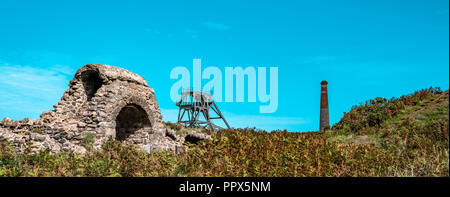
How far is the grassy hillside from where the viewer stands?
20.4ft

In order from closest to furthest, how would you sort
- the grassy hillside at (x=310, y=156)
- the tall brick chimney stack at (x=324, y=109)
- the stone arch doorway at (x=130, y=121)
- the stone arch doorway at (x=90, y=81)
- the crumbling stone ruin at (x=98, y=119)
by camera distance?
the grassy hillside at (x=310, y=156), the crumbling stone ruin at (x=98, y=119), the stone arch doorway at (x=90, y=81), the stone arch doorway at (x=130, y=121), the tall brick chimney stack at (x=324, y=109)

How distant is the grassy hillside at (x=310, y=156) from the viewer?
623 cm

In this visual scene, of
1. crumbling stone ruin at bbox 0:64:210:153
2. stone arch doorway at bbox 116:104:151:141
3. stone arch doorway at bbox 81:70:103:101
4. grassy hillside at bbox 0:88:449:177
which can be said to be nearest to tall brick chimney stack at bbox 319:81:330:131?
crumbling stone ruin at bbox 0:64:210:153

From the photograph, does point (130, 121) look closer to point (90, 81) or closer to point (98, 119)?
point (90, 81)

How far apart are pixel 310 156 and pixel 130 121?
12.1 m

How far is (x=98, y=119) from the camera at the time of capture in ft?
45.2

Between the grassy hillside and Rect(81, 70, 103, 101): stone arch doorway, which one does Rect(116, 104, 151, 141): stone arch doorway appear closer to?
Rect(81, 70, 103, 101): stone arch doorway

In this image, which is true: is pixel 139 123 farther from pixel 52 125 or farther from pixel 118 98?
pixel 52 125

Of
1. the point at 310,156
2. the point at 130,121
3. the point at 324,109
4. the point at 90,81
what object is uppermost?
the point at 90,81

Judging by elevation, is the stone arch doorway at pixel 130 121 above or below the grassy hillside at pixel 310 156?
above

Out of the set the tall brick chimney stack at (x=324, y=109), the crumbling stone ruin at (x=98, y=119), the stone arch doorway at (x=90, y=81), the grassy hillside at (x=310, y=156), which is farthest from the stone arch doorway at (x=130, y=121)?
the tall brick chimney stack at (x=324, y=109)

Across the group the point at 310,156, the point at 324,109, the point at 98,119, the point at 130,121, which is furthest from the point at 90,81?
the point at 324,109

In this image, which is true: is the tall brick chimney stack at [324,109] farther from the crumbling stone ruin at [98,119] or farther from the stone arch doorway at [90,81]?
the stone arch doorway at [90,81]
